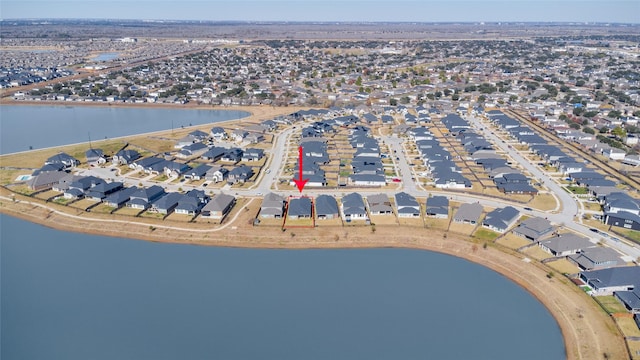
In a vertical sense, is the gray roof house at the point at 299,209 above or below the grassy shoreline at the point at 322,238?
above

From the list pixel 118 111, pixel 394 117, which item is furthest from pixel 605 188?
pixel 118 111

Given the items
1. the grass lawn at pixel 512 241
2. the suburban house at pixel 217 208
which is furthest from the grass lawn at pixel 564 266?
the suburban house at pixel 217 208

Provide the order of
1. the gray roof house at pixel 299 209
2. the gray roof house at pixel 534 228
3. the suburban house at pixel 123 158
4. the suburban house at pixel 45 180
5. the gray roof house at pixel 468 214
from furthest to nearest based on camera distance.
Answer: the suburban house at pixel 123 158, the suburban house at pixel 45 180, the gray roof house at pixel 299 209, the gray roof house at pixel 468 214, the gray roof house at pixel 534 228

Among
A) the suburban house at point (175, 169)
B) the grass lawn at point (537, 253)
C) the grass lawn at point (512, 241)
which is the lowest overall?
the grass lawn at point (537, 253)

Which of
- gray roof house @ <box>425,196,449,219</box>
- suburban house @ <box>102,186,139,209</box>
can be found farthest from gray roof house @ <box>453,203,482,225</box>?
suburban house @ <box>102,186,139,209</box>

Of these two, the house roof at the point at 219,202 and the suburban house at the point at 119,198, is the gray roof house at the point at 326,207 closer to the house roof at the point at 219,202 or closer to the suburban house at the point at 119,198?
the house roof at the point at 219,202

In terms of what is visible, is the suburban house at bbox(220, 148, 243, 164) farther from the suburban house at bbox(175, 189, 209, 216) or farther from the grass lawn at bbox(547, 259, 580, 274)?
the grass lawn at bbox(547, 259, 580, 274)
